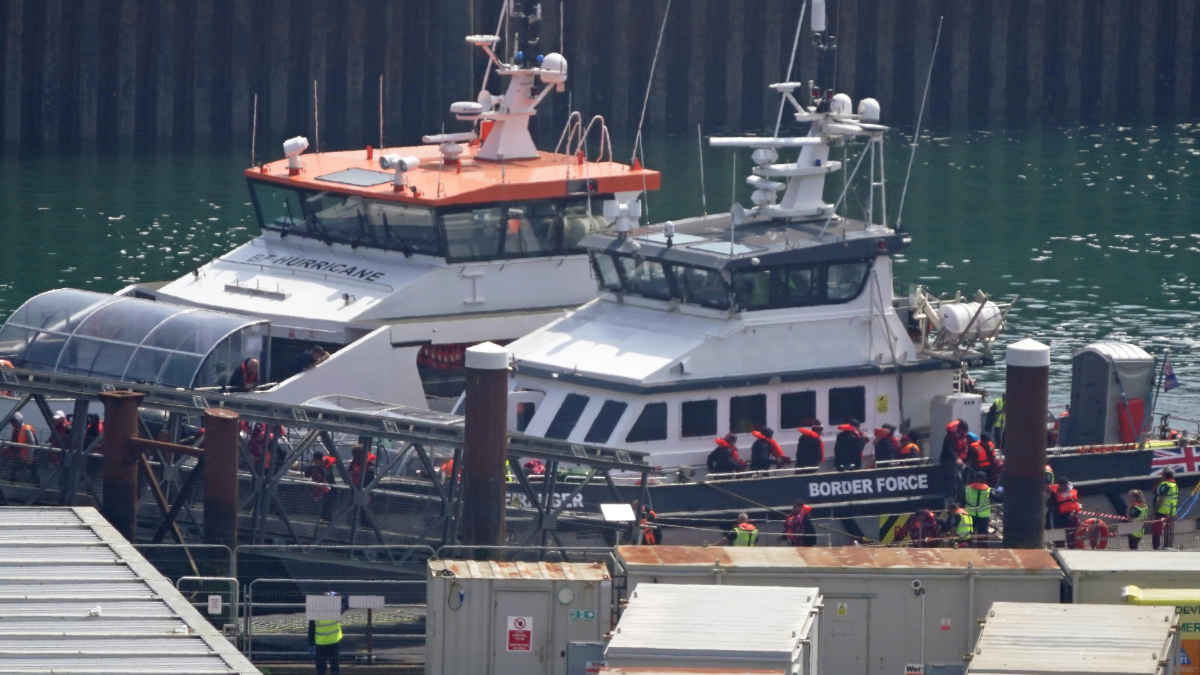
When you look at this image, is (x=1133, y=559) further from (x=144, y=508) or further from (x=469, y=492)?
(x=144, y=508)

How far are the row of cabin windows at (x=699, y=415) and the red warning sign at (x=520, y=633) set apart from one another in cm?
499

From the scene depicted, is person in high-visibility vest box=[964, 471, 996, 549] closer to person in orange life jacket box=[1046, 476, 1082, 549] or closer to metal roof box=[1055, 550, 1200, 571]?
person in orange life jacket box=[1046, 476, 1082, 549]

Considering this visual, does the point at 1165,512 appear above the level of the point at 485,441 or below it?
below

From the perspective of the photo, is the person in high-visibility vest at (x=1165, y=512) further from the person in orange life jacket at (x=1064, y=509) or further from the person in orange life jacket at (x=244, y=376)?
the person in orange life jacket at (x=244, y=376)

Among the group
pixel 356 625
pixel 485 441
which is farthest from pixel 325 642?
pixel 485 441

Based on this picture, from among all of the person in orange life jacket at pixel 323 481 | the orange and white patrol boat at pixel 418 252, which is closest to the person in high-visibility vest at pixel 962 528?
the orange and white patrol boat at pixel 418 252

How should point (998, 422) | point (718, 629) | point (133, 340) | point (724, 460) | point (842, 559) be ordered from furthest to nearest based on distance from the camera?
point (998, 422), point (133, 340), point (724, 460), point (842, 559), point (718, 629)

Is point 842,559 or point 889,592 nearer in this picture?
point 889,592

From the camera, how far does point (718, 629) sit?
15438 mm

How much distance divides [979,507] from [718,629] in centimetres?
694

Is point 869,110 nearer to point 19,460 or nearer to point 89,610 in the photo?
point 19,460

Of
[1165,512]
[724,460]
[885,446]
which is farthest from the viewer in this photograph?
[1165,512]

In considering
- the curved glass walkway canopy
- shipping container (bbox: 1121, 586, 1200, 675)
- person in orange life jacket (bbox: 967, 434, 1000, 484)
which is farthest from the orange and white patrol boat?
shipping container (bbox: 1121, 586, 1200, 675)

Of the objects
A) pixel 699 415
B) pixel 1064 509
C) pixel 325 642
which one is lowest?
pixel 325 642
